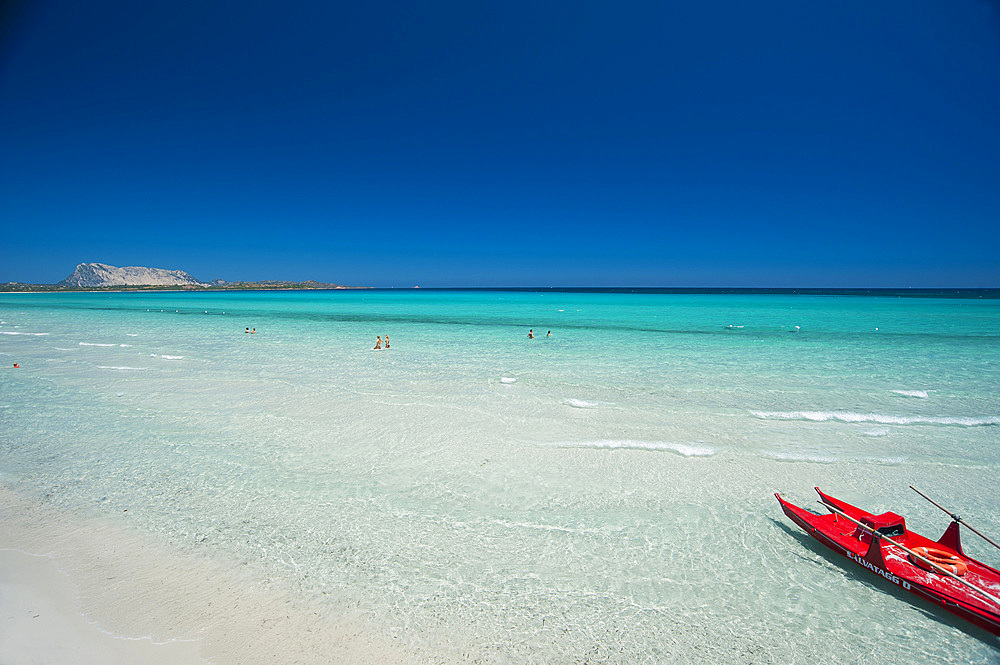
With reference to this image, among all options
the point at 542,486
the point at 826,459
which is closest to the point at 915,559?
the point at 826,459

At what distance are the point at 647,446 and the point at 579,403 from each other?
11.8 ft

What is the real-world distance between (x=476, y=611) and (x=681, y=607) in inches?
93.4

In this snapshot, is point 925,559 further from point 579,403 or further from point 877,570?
point 579,403

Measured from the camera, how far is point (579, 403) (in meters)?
13.3

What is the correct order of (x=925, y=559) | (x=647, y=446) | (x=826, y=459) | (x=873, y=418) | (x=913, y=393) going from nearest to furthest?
(x=925, y=559) → (x=826, y=459) → (x=647, y=446) → (x=873, y=418) → (x=913, y=393)

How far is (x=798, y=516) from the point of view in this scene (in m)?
6.43

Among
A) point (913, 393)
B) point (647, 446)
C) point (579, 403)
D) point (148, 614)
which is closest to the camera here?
point (148, 614)

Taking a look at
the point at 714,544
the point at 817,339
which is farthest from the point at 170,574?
the point at 817,339

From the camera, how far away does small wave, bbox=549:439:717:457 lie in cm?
958

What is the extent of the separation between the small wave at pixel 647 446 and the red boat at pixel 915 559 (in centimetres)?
299

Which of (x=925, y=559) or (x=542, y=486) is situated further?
(x=542, y=486)

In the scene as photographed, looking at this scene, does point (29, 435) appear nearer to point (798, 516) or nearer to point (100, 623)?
point (100, 623)

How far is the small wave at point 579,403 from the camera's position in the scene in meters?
13.0

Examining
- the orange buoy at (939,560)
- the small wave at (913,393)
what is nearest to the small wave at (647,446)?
the orange buoy at (939,560)
